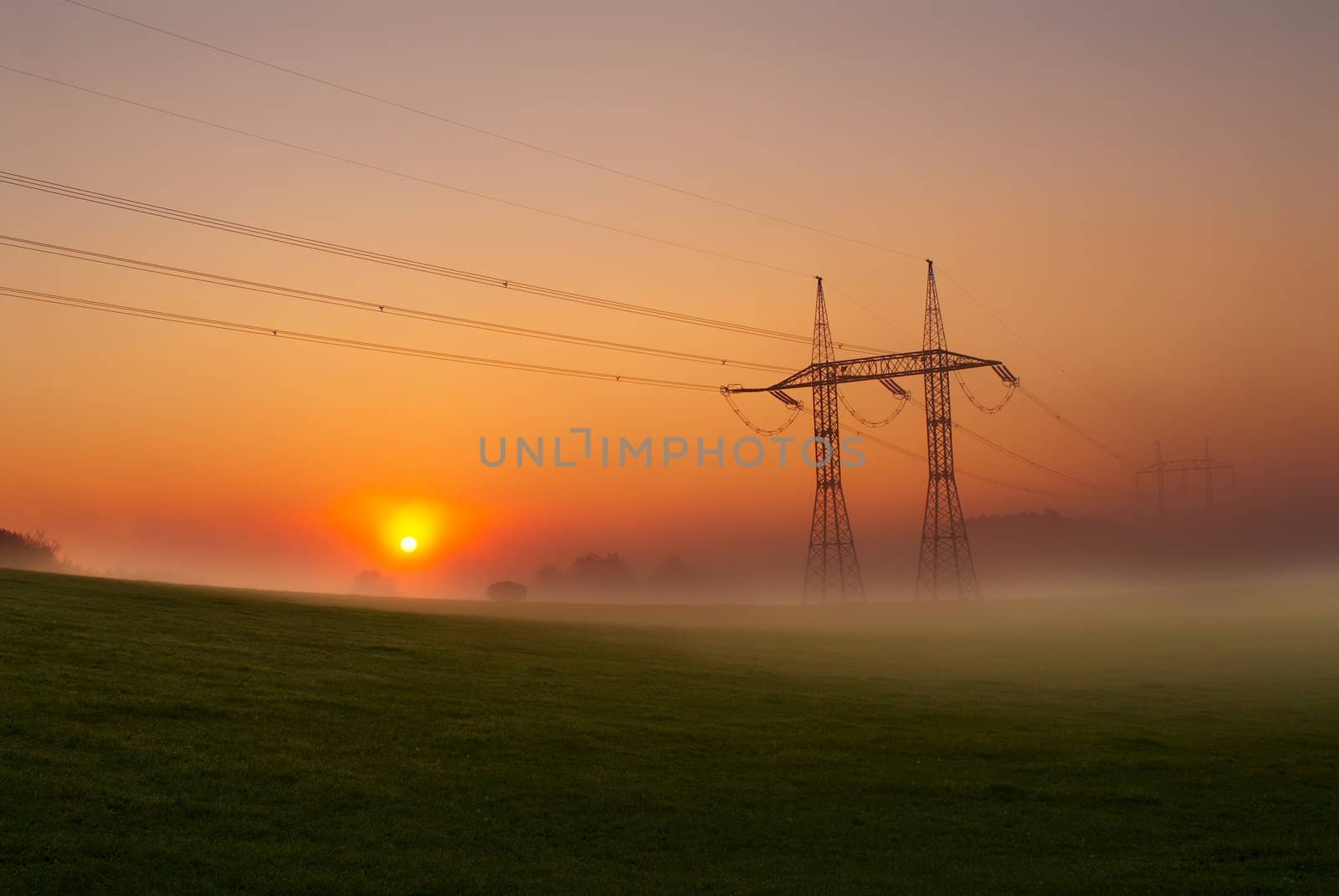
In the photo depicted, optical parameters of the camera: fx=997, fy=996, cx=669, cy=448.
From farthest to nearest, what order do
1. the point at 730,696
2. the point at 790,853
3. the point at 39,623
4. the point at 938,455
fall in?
1. the point at 938,455
2. the point at 730,696
3. the point at 39,623
4. the point at 790,853

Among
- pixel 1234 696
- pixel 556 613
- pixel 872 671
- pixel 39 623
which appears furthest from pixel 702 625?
pixel 39 623

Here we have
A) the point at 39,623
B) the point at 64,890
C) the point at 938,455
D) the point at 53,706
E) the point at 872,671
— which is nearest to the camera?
the point at 64,890

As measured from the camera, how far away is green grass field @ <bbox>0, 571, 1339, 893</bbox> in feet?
66.5

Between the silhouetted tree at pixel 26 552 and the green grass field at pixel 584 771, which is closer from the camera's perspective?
the green grass field at pixel 584 771

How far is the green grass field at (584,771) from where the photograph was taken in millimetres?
20281

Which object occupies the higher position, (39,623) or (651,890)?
(39,623)

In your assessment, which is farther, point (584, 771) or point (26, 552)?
point (26, 552)

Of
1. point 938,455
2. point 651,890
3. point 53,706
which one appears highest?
point 938,455

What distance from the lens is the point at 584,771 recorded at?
27375 millimetres

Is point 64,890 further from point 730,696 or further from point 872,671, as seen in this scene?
point 872,671

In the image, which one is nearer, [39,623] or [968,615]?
[39,623]

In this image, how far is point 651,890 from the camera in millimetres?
19656

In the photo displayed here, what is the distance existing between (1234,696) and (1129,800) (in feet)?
82.2

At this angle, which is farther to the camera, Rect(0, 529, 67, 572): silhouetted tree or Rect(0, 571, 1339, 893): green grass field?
Rect(0, 529, 67, 572): silhouetted tree
